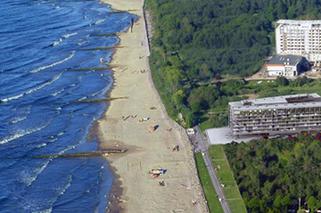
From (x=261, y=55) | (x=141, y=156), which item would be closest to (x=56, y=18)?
(x=261, y=55)

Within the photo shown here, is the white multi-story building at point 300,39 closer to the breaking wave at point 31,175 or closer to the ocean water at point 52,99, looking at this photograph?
the ocean water at point 52,99

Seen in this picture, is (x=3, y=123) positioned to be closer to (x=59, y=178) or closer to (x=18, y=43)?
(x=59, y=178)

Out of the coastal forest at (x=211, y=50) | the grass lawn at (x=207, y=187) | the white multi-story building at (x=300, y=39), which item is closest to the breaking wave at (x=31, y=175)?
the grass lawn at (x=207, y=187)

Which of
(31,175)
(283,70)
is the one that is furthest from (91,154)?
(283,70)

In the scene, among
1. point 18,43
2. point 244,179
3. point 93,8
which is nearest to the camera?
point 244,179

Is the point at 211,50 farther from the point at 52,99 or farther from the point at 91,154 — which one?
the point at 91,154
